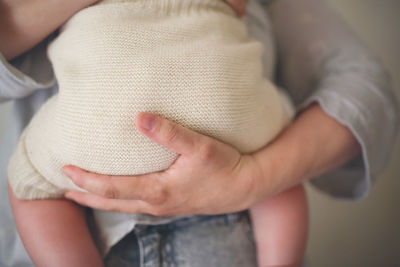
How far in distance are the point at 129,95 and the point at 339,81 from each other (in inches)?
16.5

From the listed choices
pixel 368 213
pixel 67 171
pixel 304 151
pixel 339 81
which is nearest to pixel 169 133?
pixel 67 171

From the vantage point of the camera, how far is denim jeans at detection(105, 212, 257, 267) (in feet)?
1.61

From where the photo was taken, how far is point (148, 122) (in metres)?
0.35

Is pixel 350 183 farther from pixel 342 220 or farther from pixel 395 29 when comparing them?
pixel 395 29

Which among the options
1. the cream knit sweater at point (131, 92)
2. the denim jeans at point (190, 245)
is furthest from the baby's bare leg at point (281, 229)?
the cream knit sweater at point (131, 92)

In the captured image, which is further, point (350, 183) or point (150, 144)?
point (350, 183)

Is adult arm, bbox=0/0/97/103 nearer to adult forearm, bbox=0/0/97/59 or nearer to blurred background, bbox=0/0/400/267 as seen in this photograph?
adult forearm, bbox=0/0/97/59

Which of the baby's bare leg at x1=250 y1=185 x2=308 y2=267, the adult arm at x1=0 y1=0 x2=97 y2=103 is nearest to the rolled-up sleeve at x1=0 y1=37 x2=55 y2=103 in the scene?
the adult arm at x1=0 y1=0 x2=97 y2=103

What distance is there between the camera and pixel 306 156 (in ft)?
1.66

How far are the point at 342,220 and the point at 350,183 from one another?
656mm

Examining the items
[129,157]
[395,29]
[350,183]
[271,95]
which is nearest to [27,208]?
[129,157]

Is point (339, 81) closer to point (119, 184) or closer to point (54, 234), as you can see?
point (119, 184)

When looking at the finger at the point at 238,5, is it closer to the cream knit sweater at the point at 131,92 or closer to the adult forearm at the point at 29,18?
the cream knit sweater at the point at 131,92

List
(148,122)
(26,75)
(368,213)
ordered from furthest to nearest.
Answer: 1. (368,213)
2. (26,75)
3. (148,122)
